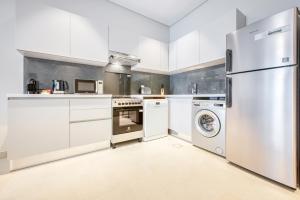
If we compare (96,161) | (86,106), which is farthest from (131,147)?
(86,106)

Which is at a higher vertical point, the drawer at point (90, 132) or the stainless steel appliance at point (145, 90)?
the stainless steel appliance at point (145, 90)

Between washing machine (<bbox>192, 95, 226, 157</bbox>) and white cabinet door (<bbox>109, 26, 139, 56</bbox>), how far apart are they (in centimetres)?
158

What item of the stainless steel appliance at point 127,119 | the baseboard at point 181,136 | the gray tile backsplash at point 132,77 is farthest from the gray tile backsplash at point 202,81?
the stainless steel appliance at point 127,119

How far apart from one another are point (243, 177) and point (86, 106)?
7.12ft

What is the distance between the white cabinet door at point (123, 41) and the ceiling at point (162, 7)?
2.16 ft

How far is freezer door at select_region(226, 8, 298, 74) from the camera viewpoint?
1.23 meters

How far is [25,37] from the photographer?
175 cm

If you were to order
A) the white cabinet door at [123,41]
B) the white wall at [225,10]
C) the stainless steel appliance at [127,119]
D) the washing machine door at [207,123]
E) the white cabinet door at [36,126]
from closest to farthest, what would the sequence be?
1. the white cabinet door at [36,126]
2. the white wall at [225,10]
3. the washing machine door at [207,123]
4. the stainless steel appliance at [127,119]
5. the white cabinet door at [123,41]

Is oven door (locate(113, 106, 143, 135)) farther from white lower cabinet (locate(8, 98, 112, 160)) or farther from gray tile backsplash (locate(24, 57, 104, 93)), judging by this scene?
gray tile backsplash (locate(24, 57, 104, 93))

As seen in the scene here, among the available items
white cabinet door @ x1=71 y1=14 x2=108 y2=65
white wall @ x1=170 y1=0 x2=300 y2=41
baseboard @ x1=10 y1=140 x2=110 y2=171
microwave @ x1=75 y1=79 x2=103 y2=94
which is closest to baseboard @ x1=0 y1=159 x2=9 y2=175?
baseboard @ x1=10 y1=140 x2=110 y2=171

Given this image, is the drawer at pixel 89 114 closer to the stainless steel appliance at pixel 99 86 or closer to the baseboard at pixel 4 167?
the stainless steel appliance at pixel 99 86

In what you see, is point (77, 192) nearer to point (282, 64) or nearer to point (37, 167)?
point (37, 167)

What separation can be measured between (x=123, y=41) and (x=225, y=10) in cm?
193

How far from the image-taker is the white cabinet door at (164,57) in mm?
A: 3195
